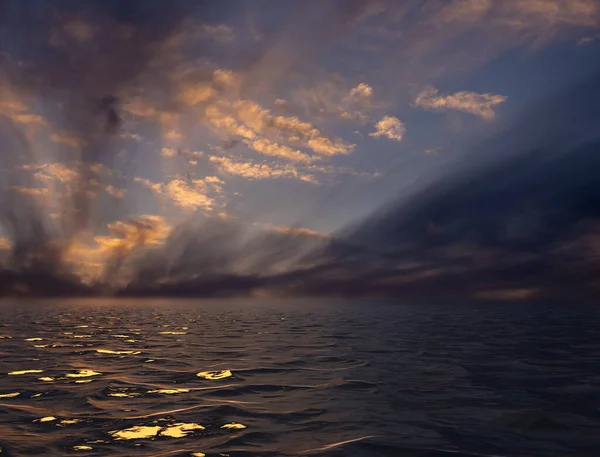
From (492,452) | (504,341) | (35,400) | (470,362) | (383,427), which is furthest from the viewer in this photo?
(504,341)

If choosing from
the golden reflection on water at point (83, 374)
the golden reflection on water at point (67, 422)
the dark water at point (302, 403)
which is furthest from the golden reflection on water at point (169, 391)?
the golden reflection on water at point (83, 374)

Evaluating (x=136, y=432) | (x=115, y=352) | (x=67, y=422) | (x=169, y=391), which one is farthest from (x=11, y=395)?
(x=115, y=352)

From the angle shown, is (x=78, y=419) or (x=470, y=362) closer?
(x=78, y=419)

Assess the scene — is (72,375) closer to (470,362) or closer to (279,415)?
(279,415)

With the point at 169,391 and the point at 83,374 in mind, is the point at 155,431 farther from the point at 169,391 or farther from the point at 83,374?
the point at 83,374

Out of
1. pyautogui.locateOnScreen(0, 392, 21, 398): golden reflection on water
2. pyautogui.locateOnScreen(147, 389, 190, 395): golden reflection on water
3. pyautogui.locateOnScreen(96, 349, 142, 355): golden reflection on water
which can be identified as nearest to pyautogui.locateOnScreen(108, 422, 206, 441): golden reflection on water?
pyautogui.locateOnScreen(147, 389, 190, 395): golden reflection on water

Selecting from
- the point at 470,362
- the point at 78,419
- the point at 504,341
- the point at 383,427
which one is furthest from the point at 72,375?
the point at 504,341

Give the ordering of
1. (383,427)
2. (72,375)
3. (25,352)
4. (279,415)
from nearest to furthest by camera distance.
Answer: (383,427), (279,415), (72,375), (25,352)

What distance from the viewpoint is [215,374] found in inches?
623

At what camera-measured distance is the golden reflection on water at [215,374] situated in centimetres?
1525

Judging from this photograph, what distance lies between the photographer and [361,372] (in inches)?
635

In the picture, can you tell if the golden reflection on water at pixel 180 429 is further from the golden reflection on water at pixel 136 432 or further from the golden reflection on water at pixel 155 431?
the golden reflection on water at pixel 136 432

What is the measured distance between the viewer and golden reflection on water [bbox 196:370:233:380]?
1525 cm

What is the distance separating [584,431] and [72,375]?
50.1 ft
